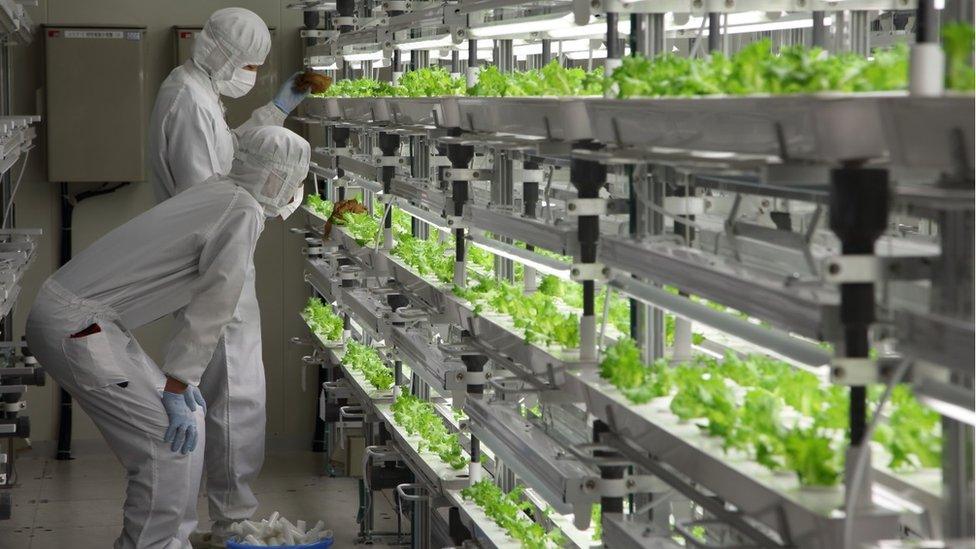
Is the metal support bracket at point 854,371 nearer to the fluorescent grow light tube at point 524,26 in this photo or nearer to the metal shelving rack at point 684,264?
the metal shelving rack at point 684,264

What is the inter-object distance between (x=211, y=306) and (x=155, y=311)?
1.46 ft

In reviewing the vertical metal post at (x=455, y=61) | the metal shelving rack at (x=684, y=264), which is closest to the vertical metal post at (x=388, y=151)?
the metal shelving rack at (x=684, y=264)

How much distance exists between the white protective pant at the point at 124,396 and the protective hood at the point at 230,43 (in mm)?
1887

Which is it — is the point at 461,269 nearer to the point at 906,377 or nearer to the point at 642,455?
the point at 642,455

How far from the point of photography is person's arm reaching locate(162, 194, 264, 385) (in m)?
4.68

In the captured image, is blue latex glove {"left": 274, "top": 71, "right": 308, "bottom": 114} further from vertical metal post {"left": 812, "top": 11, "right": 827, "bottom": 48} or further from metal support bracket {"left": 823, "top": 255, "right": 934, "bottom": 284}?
metal support bracket {"left": 823, "top": 255, "right": 934, "bottom": 284}

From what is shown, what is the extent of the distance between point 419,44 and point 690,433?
134 inches

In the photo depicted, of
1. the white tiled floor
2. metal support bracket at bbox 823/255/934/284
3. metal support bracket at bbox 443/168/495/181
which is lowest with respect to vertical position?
the white tiled floor

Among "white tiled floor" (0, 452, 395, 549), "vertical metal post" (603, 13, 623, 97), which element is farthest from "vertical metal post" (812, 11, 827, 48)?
"white tiled floor" (0, 452, 395, 549)

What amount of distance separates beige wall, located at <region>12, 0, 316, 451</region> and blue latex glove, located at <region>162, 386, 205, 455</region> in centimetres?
423

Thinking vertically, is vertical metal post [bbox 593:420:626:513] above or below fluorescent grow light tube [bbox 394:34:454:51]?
below

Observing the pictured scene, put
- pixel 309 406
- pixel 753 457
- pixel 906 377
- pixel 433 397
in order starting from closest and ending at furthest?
pixel 906 377, pixel 753 457, pixel 433 397, pixel 309 406

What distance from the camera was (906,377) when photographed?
193cm

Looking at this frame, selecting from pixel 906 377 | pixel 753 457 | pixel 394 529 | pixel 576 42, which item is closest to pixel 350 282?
pixel 394 529
